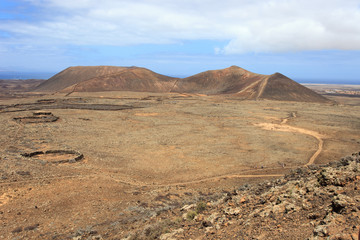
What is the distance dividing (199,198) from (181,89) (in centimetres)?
7691

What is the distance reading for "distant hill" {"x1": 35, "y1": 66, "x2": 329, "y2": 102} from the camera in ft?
236

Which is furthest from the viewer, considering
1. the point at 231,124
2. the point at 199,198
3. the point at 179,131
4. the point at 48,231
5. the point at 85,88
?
the point at 85,88

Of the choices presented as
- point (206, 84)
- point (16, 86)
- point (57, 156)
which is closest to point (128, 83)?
point (206, 84)

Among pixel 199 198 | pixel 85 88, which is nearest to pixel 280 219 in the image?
pixel 199 198

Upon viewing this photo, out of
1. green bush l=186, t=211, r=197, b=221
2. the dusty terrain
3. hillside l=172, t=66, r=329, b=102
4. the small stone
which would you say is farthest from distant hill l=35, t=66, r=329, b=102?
the small stone

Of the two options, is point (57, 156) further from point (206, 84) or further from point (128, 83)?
point (206, 84)

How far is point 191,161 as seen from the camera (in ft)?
62.3

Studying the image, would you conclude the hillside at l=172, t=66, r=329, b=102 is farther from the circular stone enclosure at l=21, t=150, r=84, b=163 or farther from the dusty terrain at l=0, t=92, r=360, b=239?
the circular stone enclosure at l=21, t=150, r=84, b=163

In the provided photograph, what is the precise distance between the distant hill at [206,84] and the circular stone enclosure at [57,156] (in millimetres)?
57017

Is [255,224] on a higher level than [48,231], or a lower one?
higher

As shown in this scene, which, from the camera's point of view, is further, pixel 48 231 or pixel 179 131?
pixel 179 131

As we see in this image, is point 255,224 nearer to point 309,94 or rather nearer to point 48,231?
point 48,231

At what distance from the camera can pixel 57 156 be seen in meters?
18.8

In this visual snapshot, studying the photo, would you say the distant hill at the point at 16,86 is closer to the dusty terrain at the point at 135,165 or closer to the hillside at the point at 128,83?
the hillside at the point at 128,83
